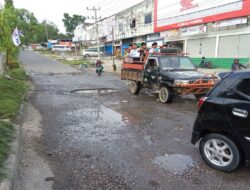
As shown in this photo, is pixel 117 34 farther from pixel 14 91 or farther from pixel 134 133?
pixel 134 133

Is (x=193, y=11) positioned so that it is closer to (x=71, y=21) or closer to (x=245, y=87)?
(x=245, y=87)

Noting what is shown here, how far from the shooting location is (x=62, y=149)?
17.8ft

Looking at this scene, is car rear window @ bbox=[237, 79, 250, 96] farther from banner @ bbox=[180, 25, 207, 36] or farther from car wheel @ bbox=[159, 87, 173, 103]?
banner @ bbox=[180, 25, 207, 36]

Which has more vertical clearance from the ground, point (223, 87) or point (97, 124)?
point (223, 87)

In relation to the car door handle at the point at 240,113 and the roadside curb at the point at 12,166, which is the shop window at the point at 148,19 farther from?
the car door handle at the point at 240,113

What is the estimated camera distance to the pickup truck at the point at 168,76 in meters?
9.69

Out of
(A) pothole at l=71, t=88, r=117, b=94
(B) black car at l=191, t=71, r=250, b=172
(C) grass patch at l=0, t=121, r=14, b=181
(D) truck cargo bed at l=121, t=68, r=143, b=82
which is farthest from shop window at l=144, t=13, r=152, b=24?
(B) black car at l=191, t=71, r=250, b=172

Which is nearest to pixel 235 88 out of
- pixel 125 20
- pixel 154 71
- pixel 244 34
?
pixel 154 71

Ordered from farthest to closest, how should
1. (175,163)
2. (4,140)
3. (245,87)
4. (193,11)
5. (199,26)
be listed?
(193,11) < (199,26) < (4,140) < (175,163) < (245,87)

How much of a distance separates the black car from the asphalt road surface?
0.25 meters

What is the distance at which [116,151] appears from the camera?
5289mm

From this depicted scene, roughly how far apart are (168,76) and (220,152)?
234 inches

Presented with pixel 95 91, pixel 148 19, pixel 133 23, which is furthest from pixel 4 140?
pixel 133 23

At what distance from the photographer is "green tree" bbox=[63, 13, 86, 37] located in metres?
109
